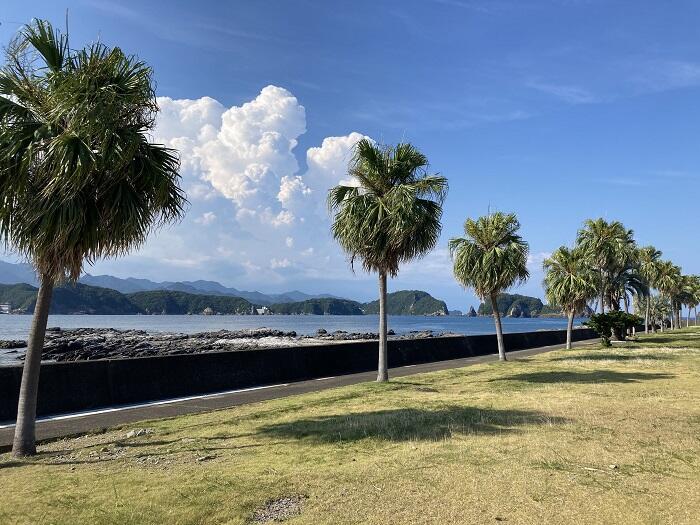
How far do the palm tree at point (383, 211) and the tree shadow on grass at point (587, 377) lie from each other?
15.6 ft

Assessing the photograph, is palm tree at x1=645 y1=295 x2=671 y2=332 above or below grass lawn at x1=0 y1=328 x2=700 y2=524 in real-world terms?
above

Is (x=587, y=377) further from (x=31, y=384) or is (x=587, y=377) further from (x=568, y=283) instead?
(x=568, y=283)

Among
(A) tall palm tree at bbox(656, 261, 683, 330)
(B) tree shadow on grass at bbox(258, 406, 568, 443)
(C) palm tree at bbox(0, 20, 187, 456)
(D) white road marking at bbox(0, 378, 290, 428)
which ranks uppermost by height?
(A) tall palm tree at bbox(656, 261, 683, 330)

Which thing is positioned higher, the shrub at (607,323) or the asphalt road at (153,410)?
the shrub at (607,323)

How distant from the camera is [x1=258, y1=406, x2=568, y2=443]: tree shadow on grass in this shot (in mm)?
8852

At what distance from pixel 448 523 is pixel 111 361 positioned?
35.9 ft

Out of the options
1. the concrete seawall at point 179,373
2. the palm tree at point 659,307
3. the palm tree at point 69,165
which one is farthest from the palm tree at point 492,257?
the palm tree at point 659,307

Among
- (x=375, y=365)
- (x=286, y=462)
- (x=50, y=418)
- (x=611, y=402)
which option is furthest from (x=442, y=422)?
(x=375, y=365)

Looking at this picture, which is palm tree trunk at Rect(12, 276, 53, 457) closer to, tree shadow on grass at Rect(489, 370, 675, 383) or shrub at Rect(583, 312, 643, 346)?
tree shadow on grass at Rect(489, 370, 675, 383)

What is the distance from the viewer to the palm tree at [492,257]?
2488 centimetres

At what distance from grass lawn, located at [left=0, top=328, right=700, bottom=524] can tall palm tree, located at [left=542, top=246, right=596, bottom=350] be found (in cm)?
2336

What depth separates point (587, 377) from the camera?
1738 centimetres

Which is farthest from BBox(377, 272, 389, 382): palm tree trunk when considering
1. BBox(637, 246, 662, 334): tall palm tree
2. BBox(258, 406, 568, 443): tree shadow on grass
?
BBox(637, 246, 662, 334): tall palm tree

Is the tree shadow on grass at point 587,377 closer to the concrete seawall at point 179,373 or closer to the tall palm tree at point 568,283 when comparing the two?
the concrete seawall at point 179,373
